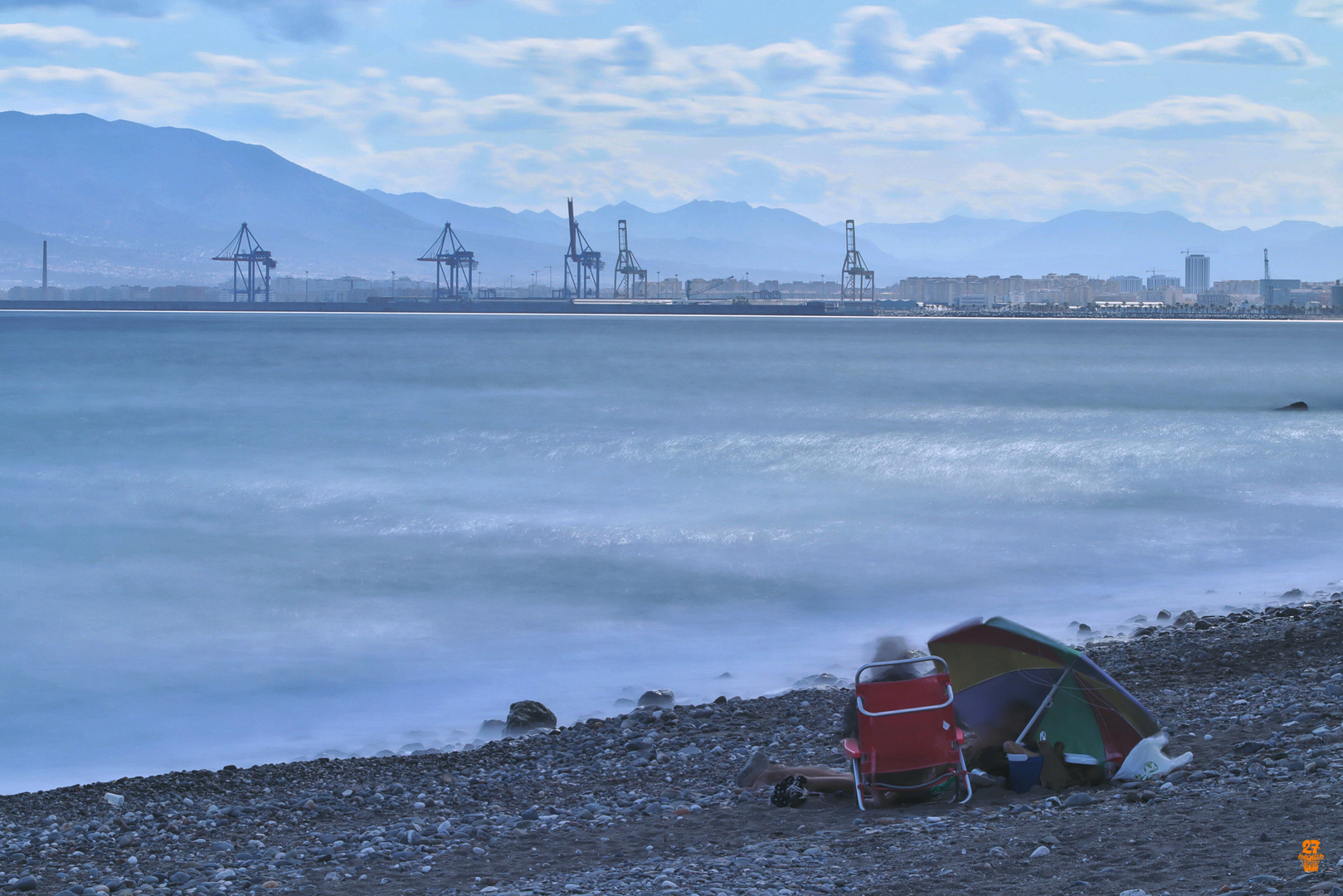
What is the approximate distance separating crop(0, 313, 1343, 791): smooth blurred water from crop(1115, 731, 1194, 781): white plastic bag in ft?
12.4

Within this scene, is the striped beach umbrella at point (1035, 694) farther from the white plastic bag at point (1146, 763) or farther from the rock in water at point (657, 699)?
the rock in water at point (657, 699)

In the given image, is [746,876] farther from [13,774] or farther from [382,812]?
[13,774]

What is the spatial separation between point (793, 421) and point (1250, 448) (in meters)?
11.6

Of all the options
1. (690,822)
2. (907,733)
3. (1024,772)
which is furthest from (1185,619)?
(690,822)

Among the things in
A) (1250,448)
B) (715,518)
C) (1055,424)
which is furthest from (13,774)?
(1055,424)

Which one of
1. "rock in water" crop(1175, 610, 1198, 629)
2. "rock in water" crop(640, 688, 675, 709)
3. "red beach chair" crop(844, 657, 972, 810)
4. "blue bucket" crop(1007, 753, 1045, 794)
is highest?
"red beach chair" crop(844, 657, 972, 810)

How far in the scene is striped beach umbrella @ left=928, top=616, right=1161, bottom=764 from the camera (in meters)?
5.49

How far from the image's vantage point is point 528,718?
8.01 meters

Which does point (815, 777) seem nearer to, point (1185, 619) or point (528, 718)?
point (528, 718)

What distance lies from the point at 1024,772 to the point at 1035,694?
380mm

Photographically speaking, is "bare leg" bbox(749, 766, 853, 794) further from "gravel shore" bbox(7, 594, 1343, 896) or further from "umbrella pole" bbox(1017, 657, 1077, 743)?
"umbrella pole" bbox(1017, 657, 1077, 743)

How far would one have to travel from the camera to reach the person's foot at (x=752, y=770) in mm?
5949

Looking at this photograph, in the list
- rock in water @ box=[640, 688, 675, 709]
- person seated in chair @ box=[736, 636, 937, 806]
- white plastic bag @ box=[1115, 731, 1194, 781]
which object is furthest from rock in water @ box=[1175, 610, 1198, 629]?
person seated in chair @ box=[736, 636, 937, 806]

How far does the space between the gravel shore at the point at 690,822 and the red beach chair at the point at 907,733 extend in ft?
0.47
